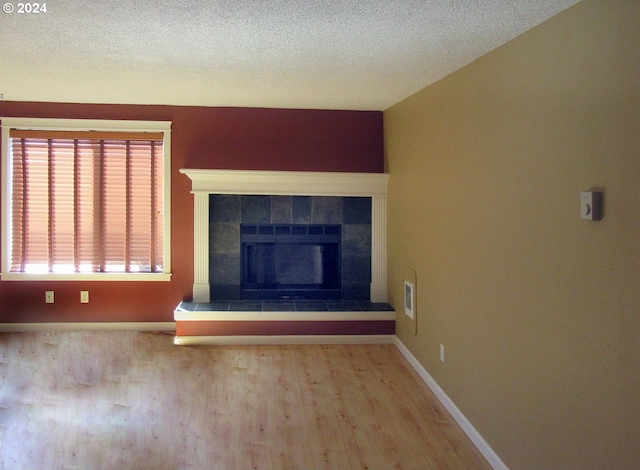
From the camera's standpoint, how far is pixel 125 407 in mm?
3742

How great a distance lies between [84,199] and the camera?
539 cm

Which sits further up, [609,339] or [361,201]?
[361,201]

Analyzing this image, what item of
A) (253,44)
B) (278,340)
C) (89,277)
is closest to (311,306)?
(278,340)

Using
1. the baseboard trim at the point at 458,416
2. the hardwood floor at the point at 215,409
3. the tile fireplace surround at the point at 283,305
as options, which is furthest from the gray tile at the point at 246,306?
the baseboard trim at the point at 458,416

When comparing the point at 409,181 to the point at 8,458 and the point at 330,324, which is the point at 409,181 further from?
the point at 8,458

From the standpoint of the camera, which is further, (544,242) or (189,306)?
(189,306)

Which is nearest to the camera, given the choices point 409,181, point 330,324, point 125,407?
point 125,407

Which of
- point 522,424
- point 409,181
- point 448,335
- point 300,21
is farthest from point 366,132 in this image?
point 522,424

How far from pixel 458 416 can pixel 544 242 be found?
5.12 feet

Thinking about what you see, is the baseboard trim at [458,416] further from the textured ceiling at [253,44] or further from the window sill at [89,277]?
the window sill at [89,277]

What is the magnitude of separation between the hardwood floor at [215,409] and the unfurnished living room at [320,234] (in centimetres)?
2

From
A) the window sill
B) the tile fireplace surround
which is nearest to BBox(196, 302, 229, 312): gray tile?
the tile fireplace surround

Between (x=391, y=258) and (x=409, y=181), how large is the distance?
99 cm
